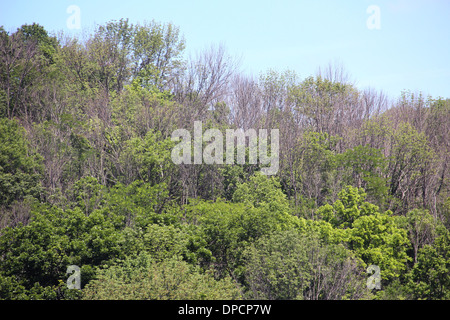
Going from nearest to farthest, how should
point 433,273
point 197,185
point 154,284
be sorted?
point 154,284
point 433,273
point 197,185

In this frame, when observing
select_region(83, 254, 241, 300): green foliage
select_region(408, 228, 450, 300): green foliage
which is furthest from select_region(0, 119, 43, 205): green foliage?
select_region(408, 228, 450, 300): green foliage

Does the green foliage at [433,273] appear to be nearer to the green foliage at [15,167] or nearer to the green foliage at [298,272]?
the green foliage at [298,272]

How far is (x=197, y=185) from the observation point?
156 ft

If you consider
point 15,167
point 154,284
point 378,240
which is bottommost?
point 154,284

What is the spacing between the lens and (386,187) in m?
43.8

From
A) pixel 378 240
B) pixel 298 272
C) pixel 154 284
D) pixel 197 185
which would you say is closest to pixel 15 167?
pixel 197 185

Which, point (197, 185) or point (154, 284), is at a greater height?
point (197, 185)

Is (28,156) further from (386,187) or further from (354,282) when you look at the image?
(386,187)

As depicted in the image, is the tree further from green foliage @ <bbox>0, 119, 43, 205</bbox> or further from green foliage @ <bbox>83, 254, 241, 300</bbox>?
green foliage @ <bbox>0, 119, 43, 205</bbox>

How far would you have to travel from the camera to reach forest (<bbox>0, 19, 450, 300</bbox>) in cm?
2722

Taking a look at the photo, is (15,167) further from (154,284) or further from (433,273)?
(433,273)

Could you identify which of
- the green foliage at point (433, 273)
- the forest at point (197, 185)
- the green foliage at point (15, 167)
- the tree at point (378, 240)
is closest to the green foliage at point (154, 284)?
the forest at point (197, 185)

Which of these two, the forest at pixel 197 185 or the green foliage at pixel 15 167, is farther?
the green foliage at pixel 15 167

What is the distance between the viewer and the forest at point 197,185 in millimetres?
27219
